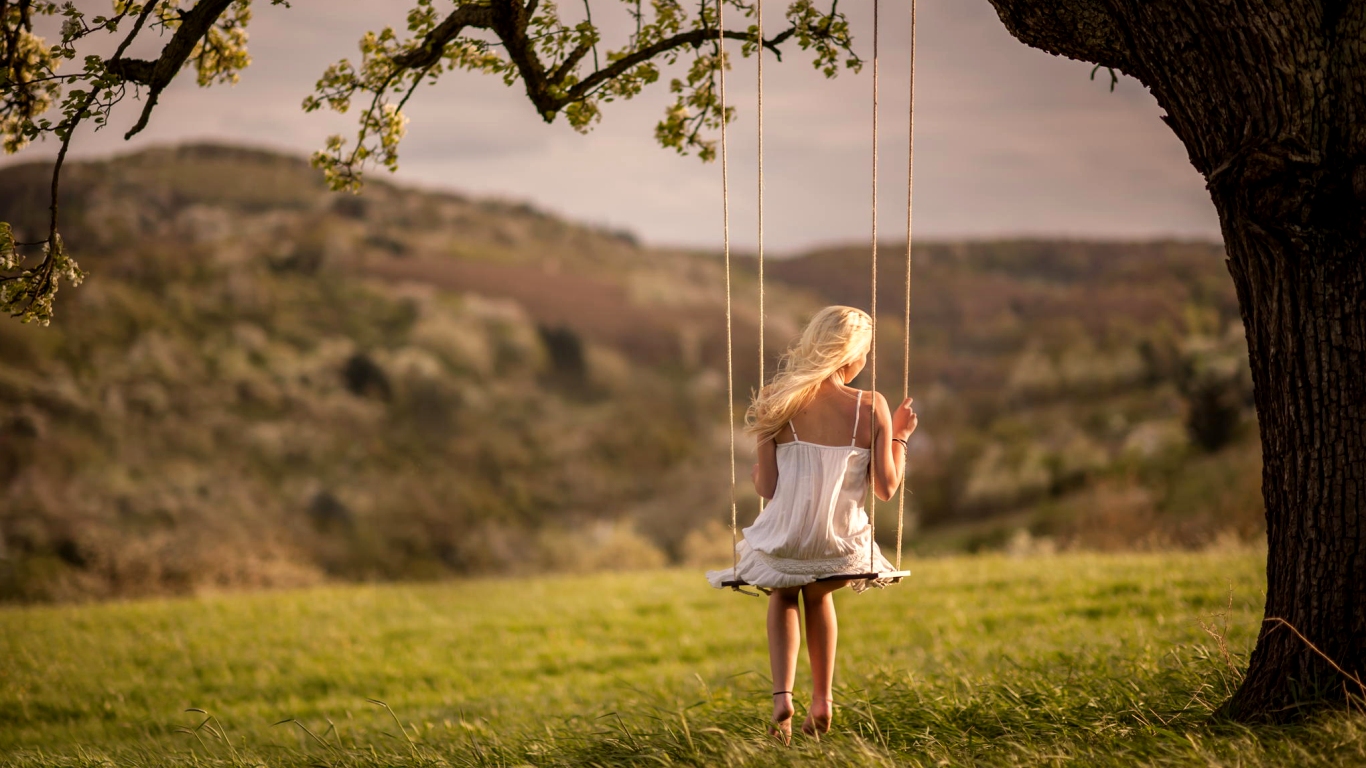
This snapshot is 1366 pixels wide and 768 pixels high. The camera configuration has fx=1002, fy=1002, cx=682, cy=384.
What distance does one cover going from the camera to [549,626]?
31.0 ft

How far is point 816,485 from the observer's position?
3.72 metres

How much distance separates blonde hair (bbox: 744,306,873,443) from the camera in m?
3.78

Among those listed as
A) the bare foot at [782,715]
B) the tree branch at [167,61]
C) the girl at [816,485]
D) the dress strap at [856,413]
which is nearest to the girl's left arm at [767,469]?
the girl at [816,485]

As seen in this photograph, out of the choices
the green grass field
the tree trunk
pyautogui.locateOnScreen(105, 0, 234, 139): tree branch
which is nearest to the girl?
the green grass field

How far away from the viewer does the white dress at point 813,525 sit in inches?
145

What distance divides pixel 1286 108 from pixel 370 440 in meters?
19.6

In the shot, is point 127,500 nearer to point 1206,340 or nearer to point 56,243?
point 56,243

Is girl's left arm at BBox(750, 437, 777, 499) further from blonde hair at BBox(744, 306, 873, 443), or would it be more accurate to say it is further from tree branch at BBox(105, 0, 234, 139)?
tree branch at BBox(105, 0, 234, 139)

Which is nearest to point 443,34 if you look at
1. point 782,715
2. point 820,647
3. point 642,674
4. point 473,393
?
point 820,647

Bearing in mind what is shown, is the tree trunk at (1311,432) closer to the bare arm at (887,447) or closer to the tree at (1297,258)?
the tree at (1297,258)

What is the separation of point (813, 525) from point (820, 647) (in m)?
0.51

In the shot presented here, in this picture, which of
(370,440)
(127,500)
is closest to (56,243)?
(127,500)

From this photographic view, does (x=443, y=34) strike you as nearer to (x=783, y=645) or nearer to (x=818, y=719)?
(x=783, y=645)

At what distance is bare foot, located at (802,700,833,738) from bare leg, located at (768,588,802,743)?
9cm
